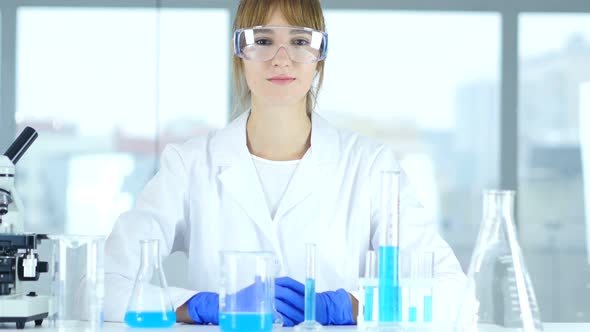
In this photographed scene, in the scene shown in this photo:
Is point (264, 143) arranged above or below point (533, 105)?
below

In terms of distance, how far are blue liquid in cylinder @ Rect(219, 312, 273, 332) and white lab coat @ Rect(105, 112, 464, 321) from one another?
0.79m

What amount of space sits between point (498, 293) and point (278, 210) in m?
1.06

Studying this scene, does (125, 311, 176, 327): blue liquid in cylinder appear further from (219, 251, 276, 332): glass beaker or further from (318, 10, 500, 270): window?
(318, 10, 500, 270): window

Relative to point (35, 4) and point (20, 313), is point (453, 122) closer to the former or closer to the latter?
point (35, 4)

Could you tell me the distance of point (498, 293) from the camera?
→ 1.76 m

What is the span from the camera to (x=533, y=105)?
5113mm

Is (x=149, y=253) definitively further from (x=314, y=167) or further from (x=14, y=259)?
(x=314, y=167)

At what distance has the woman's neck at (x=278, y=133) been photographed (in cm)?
284

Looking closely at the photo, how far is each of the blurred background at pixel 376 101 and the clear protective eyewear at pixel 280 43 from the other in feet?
7.64

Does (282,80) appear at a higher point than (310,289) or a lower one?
higher

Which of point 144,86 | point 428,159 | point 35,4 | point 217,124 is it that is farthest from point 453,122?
point 35,4

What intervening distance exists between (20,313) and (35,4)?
127 inches

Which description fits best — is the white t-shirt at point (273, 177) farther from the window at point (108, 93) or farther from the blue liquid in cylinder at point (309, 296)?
the window at point (108, 93)

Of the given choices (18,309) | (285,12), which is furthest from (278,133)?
(18,309)
